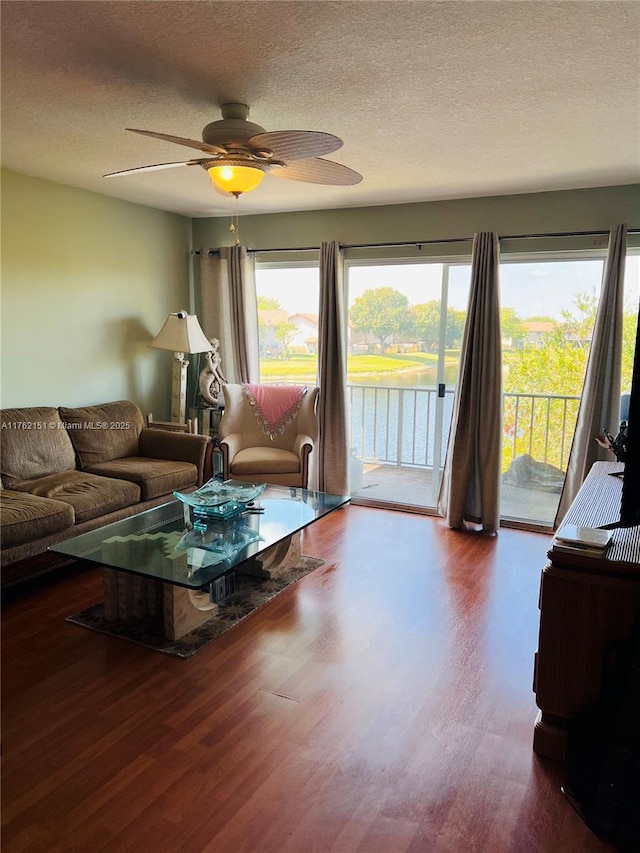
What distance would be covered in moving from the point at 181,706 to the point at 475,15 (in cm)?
258

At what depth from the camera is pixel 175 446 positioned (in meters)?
4.62

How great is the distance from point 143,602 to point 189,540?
37 centimetres

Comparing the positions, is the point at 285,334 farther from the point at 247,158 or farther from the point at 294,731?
the point at 294,731

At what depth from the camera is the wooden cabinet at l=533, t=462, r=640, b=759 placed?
194 centimetres

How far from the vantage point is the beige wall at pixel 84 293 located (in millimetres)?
4094

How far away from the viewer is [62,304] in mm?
4441

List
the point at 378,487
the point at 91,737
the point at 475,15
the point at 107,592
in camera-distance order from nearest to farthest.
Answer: the point at 475,15 < the point at 91,737 < the point at 107,592 < the point at 378,487

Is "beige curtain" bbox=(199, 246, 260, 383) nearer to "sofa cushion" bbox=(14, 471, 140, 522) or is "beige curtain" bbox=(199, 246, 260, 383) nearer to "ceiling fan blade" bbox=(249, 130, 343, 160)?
"sofa cushion" bbox=(14, 471, 140, 522)

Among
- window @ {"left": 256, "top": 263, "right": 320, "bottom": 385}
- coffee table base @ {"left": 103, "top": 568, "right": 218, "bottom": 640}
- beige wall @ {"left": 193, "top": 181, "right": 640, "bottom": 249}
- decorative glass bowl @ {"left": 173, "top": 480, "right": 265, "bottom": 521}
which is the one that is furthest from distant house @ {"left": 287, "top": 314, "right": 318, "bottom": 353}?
coffee table base @ {"left": 103, "top": 568, "right": 218, "bottom": 640}

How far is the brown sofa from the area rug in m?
0.51

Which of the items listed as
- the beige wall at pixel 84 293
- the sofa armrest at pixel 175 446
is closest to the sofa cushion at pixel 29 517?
the beige wall at pixel 84 293

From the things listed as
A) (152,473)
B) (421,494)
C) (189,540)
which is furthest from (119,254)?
(421,494)

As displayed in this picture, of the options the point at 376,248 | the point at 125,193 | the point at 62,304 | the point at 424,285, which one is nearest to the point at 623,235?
the point at 424,285

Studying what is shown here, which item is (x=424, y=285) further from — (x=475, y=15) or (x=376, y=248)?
(x=475, y=15)
